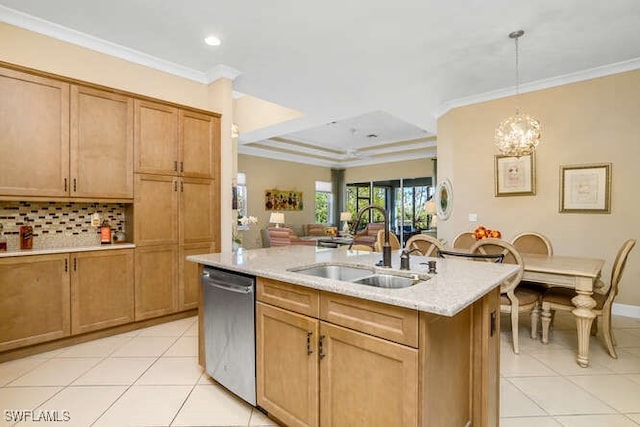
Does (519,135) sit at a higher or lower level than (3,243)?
higher

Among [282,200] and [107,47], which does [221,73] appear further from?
[282,200]

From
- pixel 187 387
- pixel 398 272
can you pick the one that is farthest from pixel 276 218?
pixel 398 272

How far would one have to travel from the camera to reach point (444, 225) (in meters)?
5.33

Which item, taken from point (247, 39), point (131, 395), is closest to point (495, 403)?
point (131, 395)

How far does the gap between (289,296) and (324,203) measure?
355 inches

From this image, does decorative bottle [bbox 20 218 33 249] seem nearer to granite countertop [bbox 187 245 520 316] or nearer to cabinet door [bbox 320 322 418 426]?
granite countertop [bbox 187 245 520 316]

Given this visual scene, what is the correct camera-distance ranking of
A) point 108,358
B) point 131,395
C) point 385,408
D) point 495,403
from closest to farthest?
point 385,408 → point 495,403 → point 131,395 → point 108,358

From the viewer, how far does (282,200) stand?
9.30m

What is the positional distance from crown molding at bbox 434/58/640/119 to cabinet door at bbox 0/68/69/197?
15.8ft

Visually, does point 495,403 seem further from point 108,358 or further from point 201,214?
point 201,214

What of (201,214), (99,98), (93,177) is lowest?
(201,214)

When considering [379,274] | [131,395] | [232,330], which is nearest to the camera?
[379,274]

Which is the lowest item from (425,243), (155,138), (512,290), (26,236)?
(512,290)

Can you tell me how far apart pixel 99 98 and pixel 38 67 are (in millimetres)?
504
